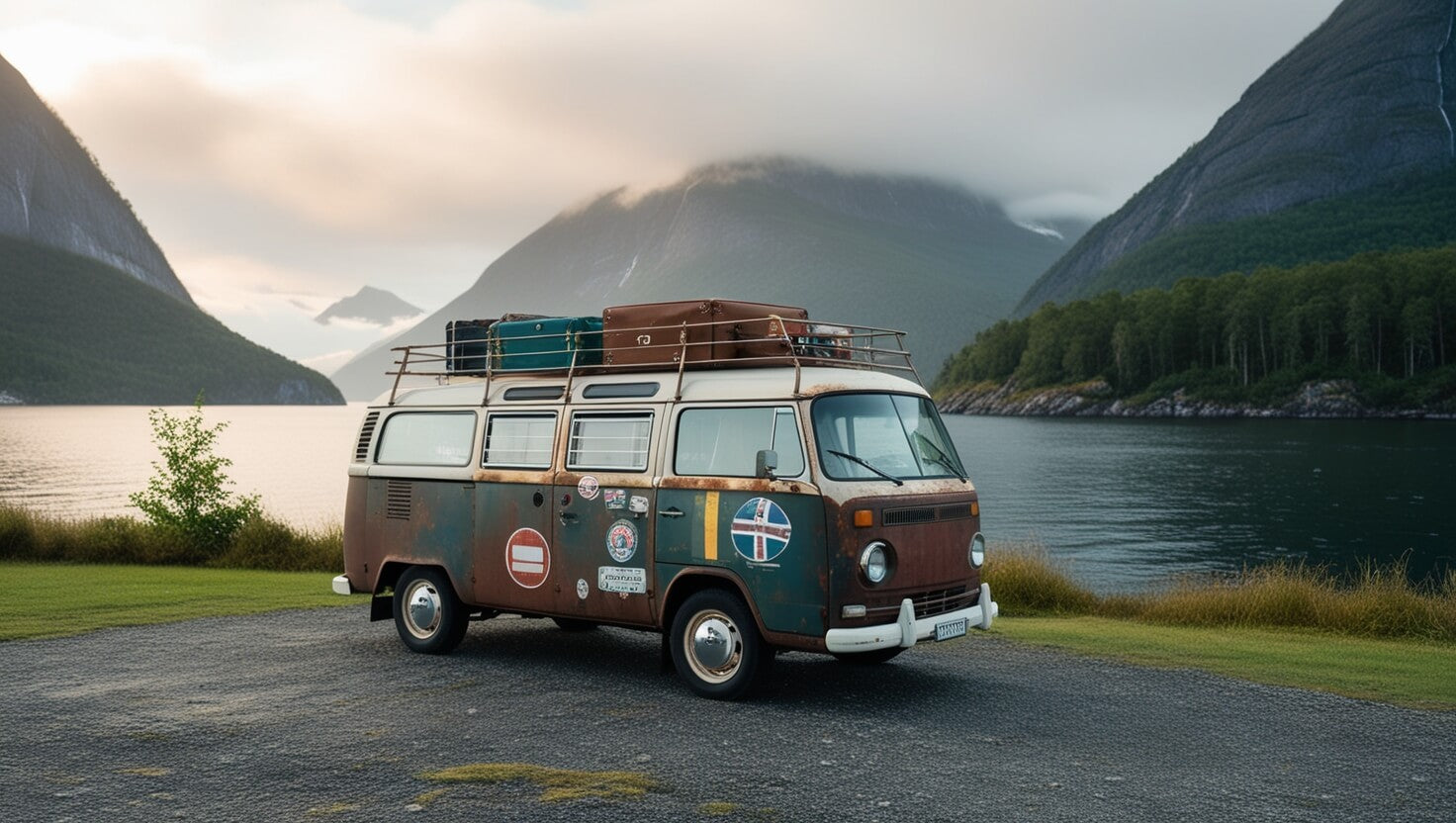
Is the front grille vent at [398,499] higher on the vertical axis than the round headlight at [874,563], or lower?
higher

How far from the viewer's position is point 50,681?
9.83 meters

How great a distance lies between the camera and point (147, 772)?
712 centimetres

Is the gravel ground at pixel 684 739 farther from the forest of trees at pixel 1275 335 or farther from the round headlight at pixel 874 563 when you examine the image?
the forest of trees at pixel 1275 335

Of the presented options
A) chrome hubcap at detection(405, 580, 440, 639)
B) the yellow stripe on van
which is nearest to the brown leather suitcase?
the yellow stripe on van

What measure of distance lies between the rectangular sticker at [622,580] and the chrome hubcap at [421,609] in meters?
2.23

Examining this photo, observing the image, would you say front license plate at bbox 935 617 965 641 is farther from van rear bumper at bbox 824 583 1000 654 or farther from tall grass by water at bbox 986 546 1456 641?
tall grass by water at bbox 986 546 1456 641

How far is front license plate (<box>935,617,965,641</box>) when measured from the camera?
889 centimetres

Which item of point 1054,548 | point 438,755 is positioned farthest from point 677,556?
point 1054,548

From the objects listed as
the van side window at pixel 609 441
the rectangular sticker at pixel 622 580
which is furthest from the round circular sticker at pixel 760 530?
the van side window at pixel 609 441

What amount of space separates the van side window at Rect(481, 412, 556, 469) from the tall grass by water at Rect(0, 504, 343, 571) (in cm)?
1105

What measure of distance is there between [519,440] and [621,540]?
1.66m

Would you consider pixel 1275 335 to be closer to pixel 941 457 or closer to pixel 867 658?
pixel 867 658

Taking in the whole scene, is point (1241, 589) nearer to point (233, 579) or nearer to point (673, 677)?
point (673, 677)

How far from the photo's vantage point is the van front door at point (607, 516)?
374 inches
